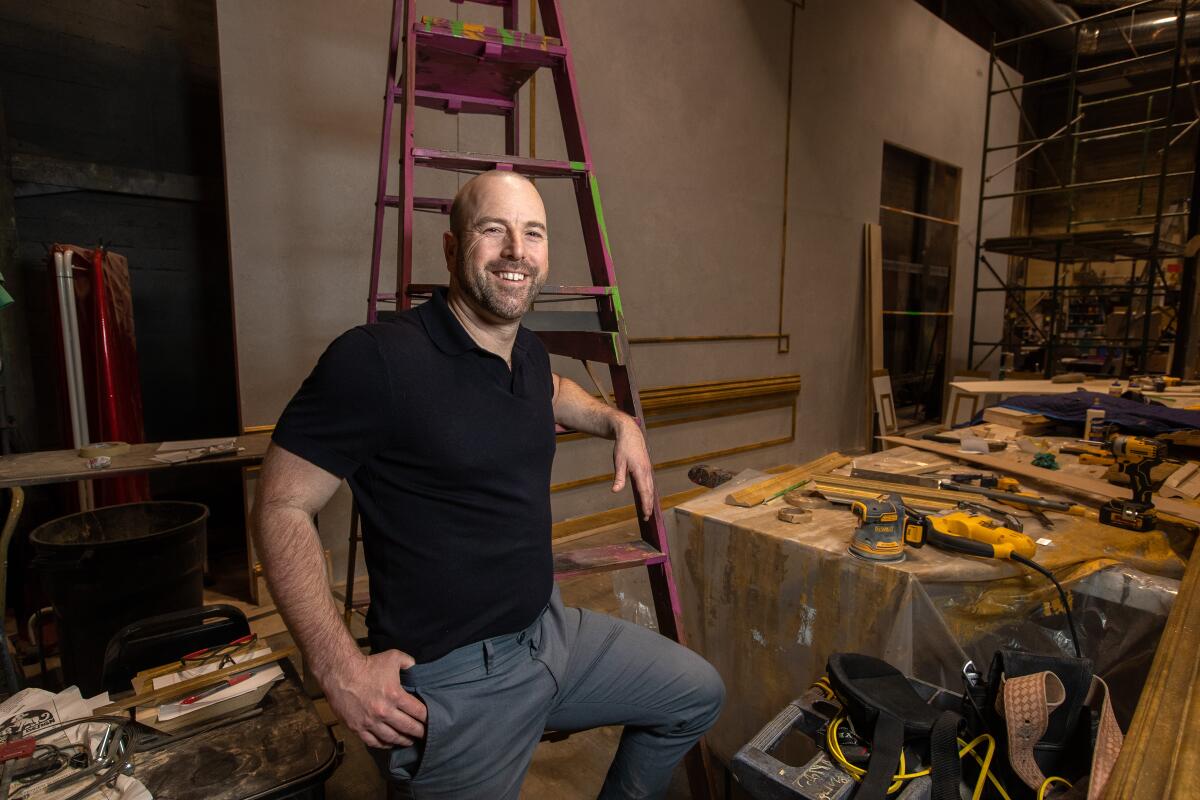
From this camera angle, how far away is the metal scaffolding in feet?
19.8

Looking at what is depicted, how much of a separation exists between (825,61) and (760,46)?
0.91 metres

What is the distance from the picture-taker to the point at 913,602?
1382 mm

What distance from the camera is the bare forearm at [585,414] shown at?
1.60m

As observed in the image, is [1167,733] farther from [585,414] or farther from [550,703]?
[585,414]

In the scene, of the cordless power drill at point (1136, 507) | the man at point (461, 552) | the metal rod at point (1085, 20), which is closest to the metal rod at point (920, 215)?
the metal rod at point (1085, 20)

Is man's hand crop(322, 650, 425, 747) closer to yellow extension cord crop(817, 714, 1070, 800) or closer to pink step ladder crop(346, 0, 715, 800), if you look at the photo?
pink step ladder crop(346, 0, 715, 800)

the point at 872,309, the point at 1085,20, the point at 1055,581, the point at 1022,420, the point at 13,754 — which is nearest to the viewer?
the point at 13,754

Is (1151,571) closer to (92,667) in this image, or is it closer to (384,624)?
(384,624)

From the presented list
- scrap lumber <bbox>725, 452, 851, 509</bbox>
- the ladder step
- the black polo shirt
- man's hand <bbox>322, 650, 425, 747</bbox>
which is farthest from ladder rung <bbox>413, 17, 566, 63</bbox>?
man's hand <bbox>322, 650, 425, 747</bbox>

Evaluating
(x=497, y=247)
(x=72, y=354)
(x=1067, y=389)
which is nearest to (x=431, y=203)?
(x=497, y=247)

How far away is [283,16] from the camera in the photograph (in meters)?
2.66

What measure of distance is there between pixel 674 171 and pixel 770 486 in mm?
2894

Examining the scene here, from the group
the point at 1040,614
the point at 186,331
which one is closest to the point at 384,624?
the point at 1040,614

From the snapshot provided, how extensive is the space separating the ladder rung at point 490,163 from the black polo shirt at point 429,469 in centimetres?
49
